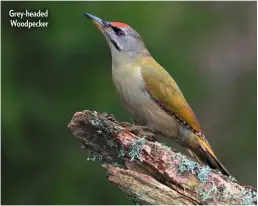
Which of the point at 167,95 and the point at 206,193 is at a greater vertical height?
the point at 167,95

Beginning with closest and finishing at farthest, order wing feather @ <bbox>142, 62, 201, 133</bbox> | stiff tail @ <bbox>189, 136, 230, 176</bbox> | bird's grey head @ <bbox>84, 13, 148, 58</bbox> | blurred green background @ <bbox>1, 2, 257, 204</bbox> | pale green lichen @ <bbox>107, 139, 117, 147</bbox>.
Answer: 1. pale green lichen @ <bbox>107, 139, 117, 147</bbox>
2. stiff tail @ <bbox>189, 136, 230, 176</bbox>
3. wing feather @ <bbox>142, 62, 201, 133</bbox>
4. bird's grey head @ <bbox>84, 13, 148, 58</bbox>
5. blurred green background @ <bbox>1, 2, 257, 204</bbox>

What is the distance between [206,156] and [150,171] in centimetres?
106

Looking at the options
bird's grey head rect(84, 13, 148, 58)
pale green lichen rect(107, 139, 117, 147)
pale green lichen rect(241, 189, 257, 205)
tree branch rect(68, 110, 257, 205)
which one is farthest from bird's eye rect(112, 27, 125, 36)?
pale green lichen rect(241, 189, 257, 205)

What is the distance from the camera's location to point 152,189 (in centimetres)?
643

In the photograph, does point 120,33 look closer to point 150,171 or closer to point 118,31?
point 118,31

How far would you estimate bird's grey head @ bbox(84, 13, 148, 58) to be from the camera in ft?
25.3

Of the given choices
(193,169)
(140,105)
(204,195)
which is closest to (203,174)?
(193,169)

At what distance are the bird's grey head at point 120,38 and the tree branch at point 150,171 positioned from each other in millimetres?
1083

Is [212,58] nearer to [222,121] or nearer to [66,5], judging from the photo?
[222,121]

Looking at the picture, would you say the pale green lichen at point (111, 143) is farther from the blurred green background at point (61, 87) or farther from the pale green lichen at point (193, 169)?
the blurred green background at point (61, 87)

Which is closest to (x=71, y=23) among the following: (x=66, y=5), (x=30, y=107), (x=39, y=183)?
(x=66, y=5)

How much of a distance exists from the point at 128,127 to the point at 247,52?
22.7ft

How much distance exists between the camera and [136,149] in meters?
6.63

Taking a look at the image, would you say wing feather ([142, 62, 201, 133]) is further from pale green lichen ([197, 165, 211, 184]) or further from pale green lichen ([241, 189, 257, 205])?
pale green lichen ([241, 189, 257, 205])
